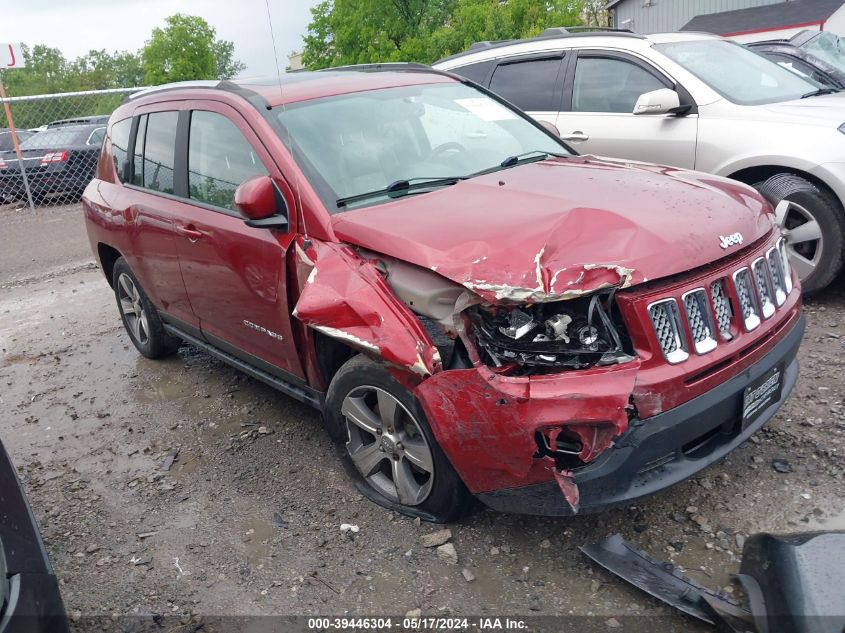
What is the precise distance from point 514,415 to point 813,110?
154 inches

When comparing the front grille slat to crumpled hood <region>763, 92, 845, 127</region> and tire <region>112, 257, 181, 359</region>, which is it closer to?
crumpled hood <region>763, 92, 845, 127</region>

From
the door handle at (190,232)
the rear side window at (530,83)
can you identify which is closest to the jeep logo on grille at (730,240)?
the door handle at (190,232)

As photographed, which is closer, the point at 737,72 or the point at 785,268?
the point at 785,268

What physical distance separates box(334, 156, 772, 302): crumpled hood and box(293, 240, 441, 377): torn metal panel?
0.12m

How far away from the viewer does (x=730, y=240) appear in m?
2.80

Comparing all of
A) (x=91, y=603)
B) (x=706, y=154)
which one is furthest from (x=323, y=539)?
(x=706, y=154)

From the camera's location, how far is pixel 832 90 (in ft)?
19.5

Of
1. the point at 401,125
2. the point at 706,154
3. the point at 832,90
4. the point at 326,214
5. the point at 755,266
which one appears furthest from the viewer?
the point at 832,90

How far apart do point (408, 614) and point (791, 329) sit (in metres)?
1.94

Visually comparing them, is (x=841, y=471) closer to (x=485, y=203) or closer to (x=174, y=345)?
(x=485, y=203)

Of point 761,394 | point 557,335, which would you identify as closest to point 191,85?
point 557,335

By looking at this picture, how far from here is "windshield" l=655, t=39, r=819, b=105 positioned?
18.2ft

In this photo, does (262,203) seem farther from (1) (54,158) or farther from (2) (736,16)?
(2) (736,16)

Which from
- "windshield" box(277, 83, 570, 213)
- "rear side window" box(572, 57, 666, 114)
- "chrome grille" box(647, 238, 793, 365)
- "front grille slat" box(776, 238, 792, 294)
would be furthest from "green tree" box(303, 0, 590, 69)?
"chrome grille" box(647, 238, 793, 365)
